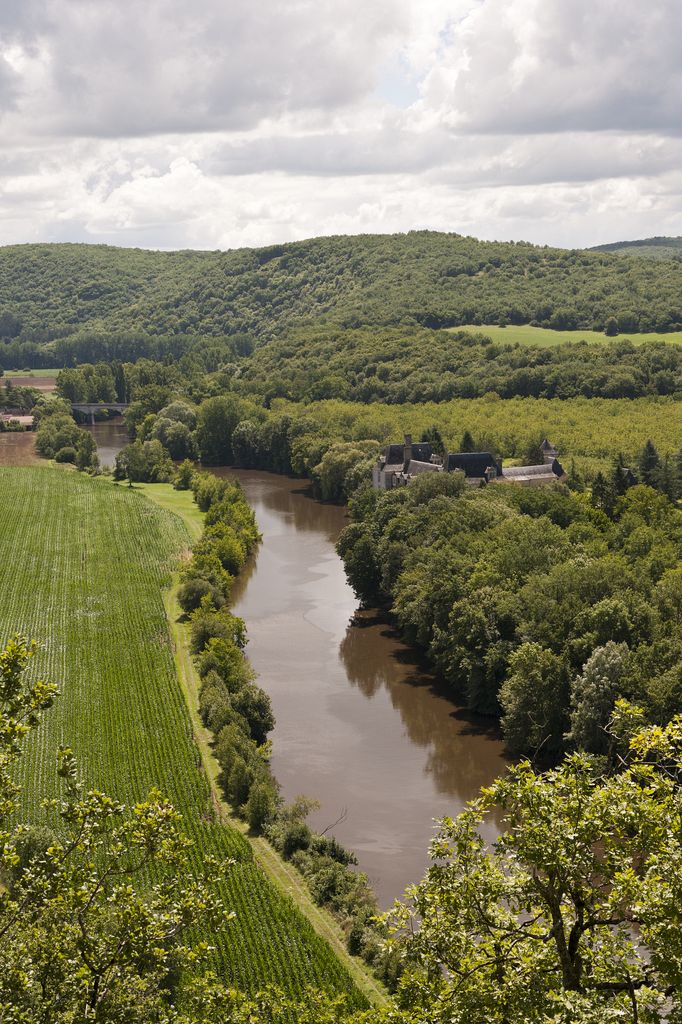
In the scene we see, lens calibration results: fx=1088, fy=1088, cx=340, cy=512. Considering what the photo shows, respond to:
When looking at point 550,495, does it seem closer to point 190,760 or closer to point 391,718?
point 391,718

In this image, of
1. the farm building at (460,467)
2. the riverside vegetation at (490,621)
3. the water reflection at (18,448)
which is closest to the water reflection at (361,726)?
the riverside vegetation at (490,621)

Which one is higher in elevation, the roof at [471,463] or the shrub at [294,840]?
the roof at [471,463]

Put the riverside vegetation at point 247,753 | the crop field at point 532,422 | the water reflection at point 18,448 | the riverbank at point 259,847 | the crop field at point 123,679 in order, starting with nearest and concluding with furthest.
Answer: the riverbank at point 259,847, the crop field at point 123,679, the riverside vegetation at point 247,753, the crop field at point 532,422, the water reflection at point 18,448

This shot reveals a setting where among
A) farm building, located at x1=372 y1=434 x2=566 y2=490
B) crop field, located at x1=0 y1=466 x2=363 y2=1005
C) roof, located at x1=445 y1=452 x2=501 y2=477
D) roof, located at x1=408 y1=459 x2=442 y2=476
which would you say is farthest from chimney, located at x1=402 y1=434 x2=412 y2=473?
crop field, located at x1=0 y1=466 x2=363 y2=1005

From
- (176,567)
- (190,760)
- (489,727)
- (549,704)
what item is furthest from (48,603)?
(549,704)

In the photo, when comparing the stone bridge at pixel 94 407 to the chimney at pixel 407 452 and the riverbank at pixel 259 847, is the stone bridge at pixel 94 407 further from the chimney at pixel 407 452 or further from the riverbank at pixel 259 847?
the riverbank at pixel 259 847
